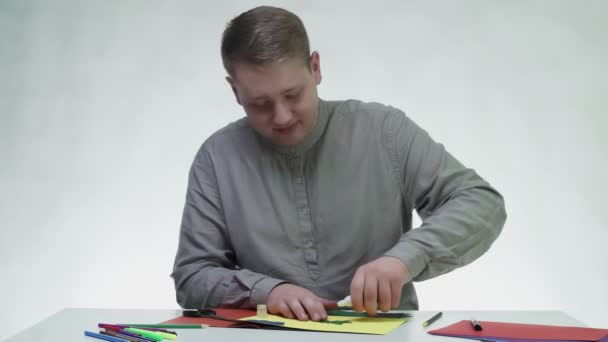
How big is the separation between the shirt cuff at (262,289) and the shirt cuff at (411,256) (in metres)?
0.23

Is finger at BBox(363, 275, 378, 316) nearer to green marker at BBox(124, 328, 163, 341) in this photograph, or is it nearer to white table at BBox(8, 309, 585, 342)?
white table at BBox(8, 309, 585, 342)

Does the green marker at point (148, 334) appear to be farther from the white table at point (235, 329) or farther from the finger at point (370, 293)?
the finger at point (370, 293)

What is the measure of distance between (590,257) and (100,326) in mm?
2322

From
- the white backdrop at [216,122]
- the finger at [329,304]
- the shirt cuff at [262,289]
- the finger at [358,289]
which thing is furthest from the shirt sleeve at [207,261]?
the white backdrop at [216,122]

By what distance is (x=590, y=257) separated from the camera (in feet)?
9.32

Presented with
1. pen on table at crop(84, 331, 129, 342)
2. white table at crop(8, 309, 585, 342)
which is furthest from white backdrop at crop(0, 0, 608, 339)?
pen on table at crop(84, 331, 129, 342)

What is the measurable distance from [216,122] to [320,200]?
1602 millimetres

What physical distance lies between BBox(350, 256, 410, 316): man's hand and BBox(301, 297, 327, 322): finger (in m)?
0.06

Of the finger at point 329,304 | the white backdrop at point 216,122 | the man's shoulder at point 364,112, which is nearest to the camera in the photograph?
the finger at point 329,304

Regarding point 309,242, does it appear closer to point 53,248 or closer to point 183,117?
point 183,117

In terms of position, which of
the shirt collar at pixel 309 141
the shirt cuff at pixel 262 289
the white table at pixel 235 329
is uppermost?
the shirt collar at pixel 309 141

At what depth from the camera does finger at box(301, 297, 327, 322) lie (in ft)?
3.76

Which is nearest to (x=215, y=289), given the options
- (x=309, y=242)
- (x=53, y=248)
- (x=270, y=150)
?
(x=309, y=242)

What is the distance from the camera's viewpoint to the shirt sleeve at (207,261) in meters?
1.32
